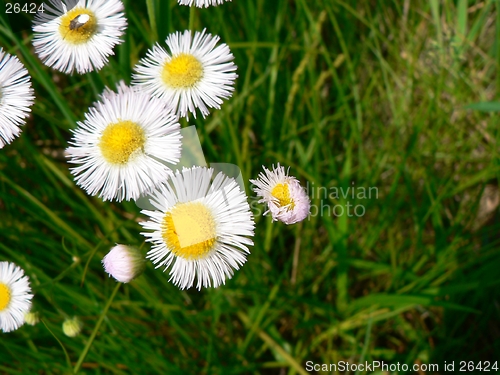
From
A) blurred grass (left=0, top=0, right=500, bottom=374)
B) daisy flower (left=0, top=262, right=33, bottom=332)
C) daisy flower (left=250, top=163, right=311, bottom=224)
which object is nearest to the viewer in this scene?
daisy flower (left=250, top=163, right=311, bottom=224)

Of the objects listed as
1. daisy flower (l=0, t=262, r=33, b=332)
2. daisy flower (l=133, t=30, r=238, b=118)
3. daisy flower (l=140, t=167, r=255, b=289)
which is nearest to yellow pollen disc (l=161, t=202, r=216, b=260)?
daisy flower (l=140, t=167, r=255, b=289)

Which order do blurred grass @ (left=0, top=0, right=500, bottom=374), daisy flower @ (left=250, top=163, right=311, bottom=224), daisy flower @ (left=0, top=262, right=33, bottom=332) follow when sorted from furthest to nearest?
blurred grass @ (left=0, top=0, right=500, bottom=374)
daisy flower @ (left=0, top=262, right=33, bottom=332)
daisy flower @ (left=250, top=163, right=311, bottom=224)

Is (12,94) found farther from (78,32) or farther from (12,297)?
(12,297)

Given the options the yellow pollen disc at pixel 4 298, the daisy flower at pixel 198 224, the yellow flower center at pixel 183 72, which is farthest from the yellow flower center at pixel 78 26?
the yellow pollen disc at pixel 4 298

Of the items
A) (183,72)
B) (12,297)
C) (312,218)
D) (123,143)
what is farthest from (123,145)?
(312,218)

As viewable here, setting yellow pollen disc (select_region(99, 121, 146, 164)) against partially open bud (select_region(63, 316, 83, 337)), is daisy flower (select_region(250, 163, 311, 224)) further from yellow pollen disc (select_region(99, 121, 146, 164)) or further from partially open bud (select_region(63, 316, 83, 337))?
partially open bud (select_region(63, 316, 83, 337))

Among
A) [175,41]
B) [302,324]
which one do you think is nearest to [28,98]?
[175,41]

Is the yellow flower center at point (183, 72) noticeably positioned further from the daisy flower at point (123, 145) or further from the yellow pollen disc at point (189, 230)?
the yellow pollen disc at point (189, 230)
